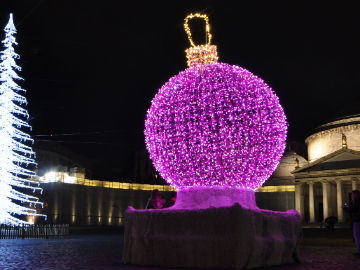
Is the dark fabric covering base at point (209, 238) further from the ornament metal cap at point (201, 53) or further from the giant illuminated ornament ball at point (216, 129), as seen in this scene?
the ornament metal cap at point (201, 53)

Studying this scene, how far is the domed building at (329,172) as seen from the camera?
2318 inches

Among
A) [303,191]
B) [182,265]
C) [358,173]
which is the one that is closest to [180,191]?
[182,265]

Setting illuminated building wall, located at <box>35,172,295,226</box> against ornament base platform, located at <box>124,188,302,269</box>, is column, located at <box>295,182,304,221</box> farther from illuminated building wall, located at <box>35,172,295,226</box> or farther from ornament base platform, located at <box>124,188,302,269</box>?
ornament base platform, located at <box>124,188,302,269</box>

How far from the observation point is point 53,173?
47.7m

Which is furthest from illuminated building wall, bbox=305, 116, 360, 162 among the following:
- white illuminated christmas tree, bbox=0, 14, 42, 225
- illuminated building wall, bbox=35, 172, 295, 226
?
white illuminated christmas tree, bbox=0, 14, 42, 225

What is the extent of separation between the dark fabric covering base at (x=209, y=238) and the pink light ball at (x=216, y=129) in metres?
1.09

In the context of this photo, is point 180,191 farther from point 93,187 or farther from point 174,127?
point 93,187

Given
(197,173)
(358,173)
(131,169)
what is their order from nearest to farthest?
(197,173) → (358,173) → (131,169)

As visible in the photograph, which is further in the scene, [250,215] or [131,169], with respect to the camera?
[131,169]

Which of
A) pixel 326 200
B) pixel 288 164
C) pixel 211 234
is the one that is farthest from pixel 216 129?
pixel 288 164

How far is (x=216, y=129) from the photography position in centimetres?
1164

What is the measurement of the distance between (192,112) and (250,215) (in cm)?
313

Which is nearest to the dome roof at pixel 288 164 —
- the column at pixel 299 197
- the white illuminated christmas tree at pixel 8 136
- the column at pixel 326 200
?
the column at pixel 299 197

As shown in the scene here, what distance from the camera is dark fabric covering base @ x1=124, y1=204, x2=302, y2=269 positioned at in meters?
10.8
